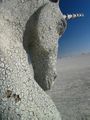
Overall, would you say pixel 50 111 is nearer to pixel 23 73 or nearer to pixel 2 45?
pixel 23 73

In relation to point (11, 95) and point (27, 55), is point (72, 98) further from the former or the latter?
point (11, 95)

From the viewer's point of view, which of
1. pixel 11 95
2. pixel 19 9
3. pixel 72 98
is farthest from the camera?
pixel 72 98

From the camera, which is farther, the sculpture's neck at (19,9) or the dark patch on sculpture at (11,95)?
the sculpture's neck at (19,9)

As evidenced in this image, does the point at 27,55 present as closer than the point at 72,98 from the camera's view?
Yes

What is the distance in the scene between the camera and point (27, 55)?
7.13 feet

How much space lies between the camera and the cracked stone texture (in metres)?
1.85

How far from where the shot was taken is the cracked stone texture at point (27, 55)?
1.85 m

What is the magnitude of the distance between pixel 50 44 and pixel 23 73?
424mm

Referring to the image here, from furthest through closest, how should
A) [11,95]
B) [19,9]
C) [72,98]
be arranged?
1. [72,98]
2. [19,9]
3. [11,95]

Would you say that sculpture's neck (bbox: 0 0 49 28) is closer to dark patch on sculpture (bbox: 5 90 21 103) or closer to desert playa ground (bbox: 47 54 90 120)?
dark patch on sculpture (bbox: 5 90 21 103)

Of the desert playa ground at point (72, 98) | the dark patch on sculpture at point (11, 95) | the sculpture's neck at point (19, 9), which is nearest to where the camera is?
the dark patch on sculpture at point (11, 95)

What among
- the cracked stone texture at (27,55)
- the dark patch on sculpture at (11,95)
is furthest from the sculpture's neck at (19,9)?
the dark patch on sculpture at (11,95)

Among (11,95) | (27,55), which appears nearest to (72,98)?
(27,55)

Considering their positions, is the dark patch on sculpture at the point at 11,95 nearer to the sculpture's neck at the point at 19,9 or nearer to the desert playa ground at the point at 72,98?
the sculpture's neck at the point at 19,9
